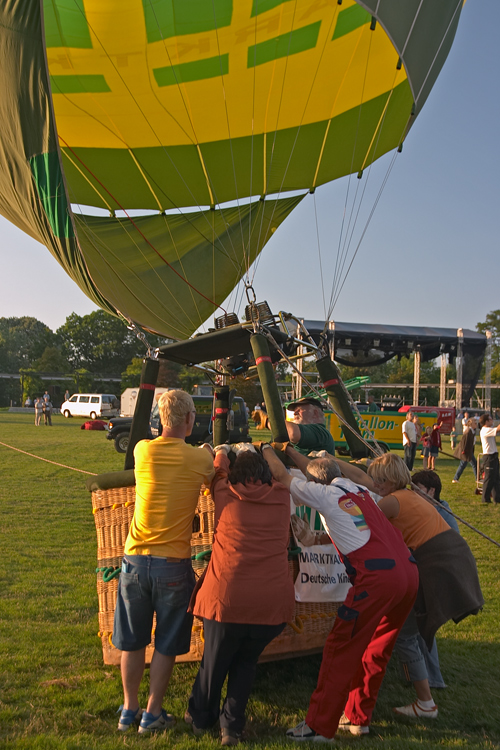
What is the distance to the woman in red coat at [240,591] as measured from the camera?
7.76 ft

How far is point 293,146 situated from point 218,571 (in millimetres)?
5434

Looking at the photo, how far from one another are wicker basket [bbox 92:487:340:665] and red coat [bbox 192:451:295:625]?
40cm

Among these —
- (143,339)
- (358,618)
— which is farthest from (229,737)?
(143,339)

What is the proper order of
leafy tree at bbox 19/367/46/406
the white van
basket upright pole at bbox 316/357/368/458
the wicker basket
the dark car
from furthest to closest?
leafy tree at bbox 19/367/46/406 → the white van → the dark car → basket upright pole at bbox 316/357/368/458 → the wicker basket

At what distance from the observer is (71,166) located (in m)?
Result: 6.54

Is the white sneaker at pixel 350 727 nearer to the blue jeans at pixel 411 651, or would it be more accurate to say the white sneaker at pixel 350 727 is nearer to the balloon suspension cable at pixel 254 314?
the blue jeans at pixel 411 651

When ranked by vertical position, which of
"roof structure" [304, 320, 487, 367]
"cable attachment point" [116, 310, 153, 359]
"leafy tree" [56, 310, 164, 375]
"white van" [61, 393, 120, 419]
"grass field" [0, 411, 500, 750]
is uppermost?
"leafy tree" [56, 310, 164, 375]

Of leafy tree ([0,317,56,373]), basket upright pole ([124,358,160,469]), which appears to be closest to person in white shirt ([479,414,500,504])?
basket upright pole ([124,358,160,469])

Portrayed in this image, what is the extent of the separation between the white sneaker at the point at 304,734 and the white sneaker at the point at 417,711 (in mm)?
522

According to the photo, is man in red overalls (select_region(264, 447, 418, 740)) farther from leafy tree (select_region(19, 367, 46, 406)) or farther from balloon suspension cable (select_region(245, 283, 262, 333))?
leafy tree (select_region(19, 367, 46, 406))

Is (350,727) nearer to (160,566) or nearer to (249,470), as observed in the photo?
(160,566)

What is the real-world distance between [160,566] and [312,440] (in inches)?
60.5

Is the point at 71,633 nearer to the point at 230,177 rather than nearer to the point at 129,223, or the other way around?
the point at 129,223

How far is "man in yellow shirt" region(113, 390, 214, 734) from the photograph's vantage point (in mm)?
2486
